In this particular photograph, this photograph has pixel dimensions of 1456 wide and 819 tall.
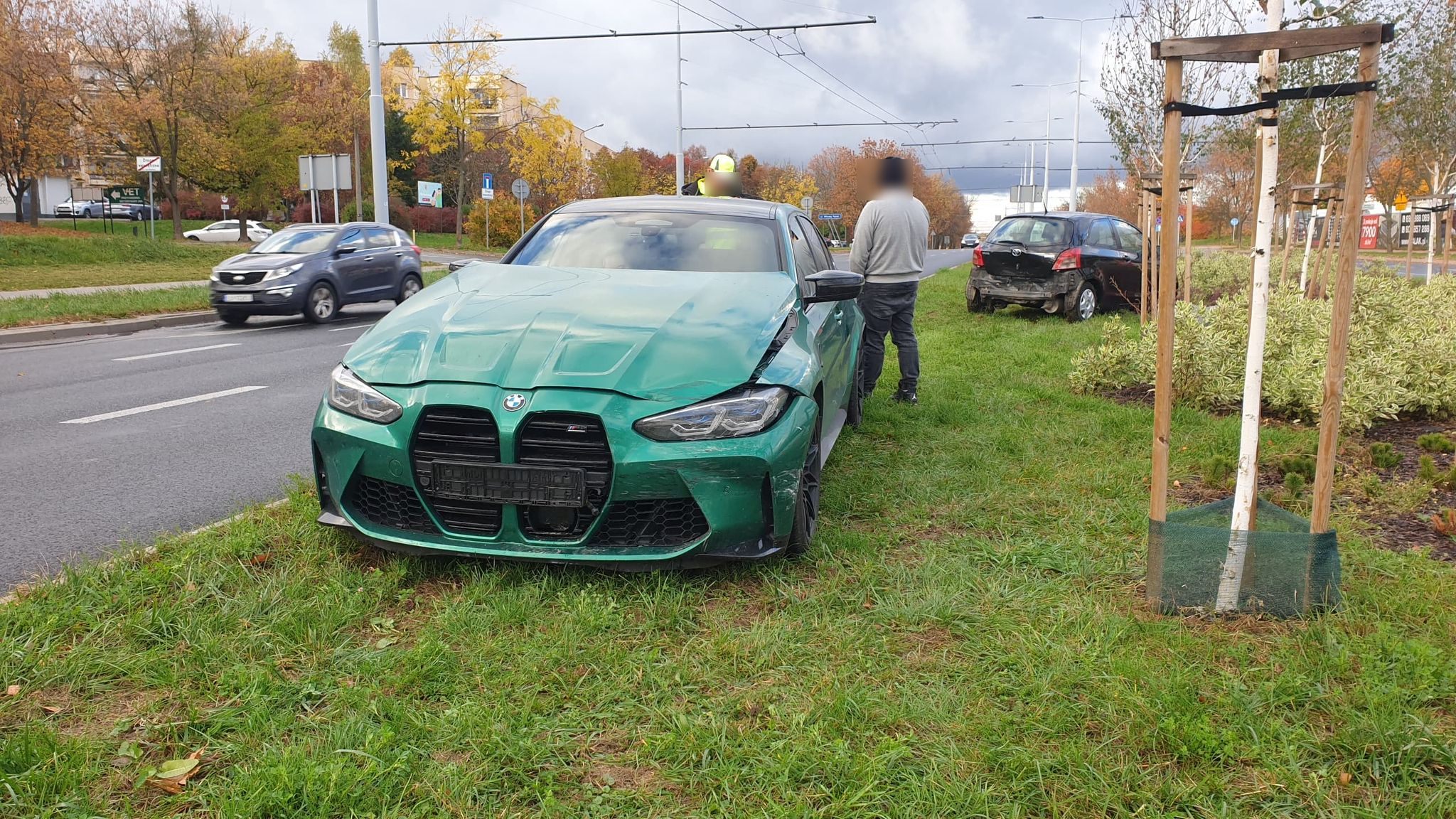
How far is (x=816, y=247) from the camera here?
6395 millimetres

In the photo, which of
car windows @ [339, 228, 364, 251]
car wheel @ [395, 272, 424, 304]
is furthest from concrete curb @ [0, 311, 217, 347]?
car wheel @ [395, 272, 424, 304]

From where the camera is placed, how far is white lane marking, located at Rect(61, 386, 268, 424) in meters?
7.18

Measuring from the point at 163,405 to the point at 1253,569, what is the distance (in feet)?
25.1

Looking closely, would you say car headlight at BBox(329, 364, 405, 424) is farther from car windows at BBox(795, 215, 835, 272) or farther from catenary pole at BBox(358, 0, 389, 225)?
catenary pole at BBox(358, 0, 389, 225)

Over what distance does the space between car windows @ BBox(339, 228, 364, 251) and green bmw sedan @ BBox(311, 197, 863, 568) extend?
42.7 ft

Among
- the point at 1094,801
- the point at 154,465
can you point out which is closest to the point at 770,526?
the point at 1094,801

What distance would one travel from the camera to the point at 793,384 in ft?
12.3

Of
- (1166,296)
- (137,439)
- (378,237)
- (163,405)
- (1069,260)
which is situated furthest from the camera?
(378,237)

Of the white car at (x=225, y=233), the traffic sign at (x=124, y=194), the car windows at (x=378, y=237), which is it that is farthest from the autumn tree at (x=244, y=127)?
the car windows at (x=378, y=237)

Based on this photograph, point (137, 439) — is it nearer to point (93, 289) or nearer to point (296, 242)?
point (296, 242)

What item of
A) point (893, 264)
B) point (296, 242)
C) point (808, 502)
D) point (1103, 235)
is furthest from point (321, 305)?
point (808, 502)

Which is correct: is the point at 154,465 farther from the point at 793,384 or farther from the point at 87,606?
the point at 793,384

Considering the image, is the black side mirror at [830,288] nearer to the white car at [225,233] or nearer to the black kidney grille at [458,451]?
the black kidney grille at [458,451]

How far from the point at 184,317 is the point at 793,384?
14289mm
